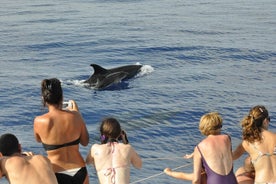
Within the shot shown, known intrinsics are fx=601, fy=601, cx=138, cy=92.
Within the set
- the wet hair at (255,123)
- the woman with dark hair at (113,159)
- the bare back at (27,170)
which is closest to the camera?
the bare back at (27,170)

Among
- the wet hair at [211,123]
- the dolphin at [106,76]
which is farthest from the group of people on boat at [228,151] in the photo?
the dolphin at [106,76]

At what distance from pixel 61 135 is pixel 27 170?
0.96m

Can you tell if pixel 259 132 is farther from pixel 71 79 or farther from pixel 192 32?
pixel 192 32

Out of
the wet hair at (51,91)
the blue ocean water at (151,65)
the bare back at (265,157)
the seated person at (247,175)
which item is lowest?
the blue ocean water at (151,65)

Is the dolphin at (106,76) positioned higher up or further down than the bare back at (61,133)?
further down

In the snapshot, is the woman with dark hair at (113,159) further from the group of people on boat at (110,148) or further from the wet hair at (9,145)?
the wet hair at (9,145)

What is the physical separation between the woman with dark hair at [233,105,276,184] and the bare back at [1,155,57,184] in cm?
310

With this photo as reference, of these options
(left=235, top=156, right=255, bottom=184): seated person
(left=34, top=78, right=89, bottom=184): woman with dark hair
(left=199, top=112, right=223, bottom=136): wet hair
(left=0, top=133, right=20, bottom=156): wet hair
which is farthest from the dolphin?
(left=0, top=133, right=20, bottom=156): wet hair

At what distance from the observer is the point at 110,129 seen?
8.54 meters

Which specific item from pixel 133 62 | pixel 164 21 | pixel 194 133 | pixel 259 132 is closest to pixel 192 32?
pixel 164 21

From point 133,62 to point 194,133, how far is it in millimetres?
13118

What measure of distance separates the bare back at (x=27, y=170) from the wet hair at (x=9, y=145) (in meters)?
0.10

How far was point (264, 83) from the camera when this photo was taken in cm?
2488

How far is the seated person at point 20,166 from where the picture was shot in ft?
25.7
